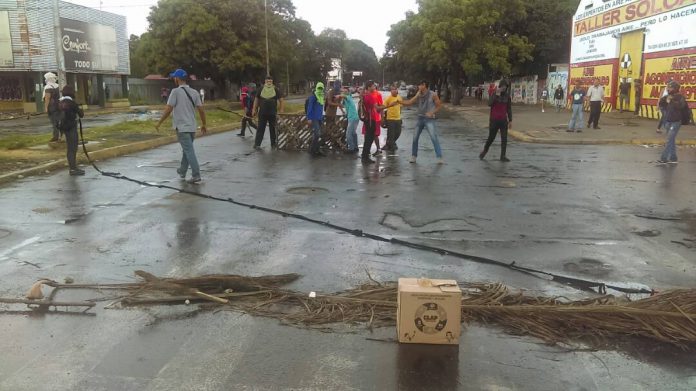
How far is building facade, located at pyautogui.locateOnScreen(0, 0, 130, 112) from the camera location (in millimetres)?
33188

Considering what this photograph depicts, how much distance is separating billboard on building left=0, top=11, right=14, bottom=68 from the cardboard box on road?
36.3 metres

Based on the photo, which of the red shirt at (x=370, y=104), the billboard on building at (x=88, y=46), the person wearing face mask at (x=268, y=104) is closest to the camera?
the red shirt at (x=370, y=104)

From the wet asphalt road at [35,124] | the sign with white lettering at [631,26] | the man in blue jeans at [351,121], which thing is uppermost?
the sign with white lettering at [631,26]

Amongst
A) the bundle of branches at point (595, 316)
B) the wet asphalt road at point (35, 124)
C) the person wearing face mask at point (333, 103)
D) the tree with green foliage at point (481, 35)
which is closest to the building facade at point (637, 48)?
the tree with green foliage at point (481, 35)

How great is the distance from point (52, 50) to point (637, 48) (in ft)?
105

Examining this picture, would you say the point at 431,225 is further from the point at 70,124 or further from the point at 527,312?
the point at 70,124

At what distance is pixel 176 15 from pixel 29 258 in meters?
45.5

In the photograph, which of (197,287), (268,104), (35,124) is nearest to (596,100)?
(268,104)

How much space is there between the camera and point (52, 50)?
3469 cm

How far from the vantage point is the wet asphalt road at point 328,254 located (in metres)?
3.54

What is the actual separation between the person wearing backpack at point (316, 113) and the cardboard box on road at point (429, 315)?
1038 cm

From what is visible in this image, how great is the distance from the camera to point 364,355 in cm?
376

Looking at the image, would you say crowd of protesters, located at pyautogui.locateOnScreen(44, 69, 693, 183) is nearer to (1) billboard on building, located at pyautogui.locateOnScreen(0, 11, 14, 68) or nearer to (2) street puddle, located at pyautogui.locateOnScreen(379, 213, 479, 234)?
(2) street puddle, located at pyautogui.locateOnScreen(379, 213, 479, 234)

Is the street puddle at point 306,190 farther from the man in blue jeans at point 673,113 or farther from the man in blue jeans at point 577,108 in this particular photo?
the man in blue jeans at point 577,108
